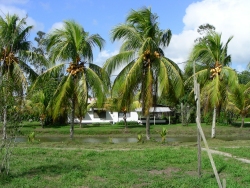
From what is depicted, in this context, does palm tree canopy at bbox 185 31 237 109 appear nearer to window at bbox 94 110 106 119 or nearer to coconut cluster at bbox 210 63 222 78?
coconut cluster at bbox 210 63 222 78

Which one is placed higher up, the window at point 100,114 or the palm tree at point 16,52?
the palm tree at point 16,52

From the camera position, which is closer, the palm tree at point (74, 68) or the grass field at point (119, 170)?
the grass field at point (119, 170)

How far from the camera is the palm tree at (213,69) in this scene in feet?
62.4

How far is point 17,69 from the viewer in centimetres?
1822

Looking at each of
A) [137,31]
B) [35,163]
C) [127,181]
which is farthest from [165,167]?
[137,31]

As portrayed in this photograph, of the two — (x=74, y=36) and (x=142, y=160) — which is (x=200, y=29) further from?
(x=142, y=160)

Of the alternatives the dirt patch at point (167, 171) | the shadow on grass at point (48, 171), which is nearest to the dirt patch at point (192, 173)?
the dirt patch at point (167, 171)

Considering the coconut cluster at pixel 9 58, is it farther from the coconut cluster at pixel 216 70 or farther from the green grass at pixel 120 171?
the coconut cluster at pixel 216 70

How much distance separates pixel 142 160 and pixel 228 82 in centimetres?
966

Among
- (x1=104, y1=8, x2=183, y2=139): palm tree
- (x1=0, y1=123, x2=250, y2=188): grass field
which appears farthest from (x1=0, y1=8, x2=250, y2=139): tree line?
(x1=0, y1=123, x2=250, y2=188): grass field

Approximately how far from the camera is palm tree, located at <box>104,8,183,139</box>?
17.6 meters

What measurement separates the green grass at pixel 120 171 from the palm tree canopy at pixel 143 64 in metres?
5.24

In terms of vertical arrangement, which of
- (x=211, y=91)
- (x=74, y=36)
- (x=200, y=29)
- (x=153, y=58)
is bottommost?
(x=211, y=91)

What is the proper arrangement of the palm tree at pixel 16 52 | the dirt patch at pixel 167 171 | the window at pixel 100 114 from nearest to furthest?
1. the dirt patch at pixel 167 171
2. the palm tree at pixel 16 52
3. the window at pixel 100 114
